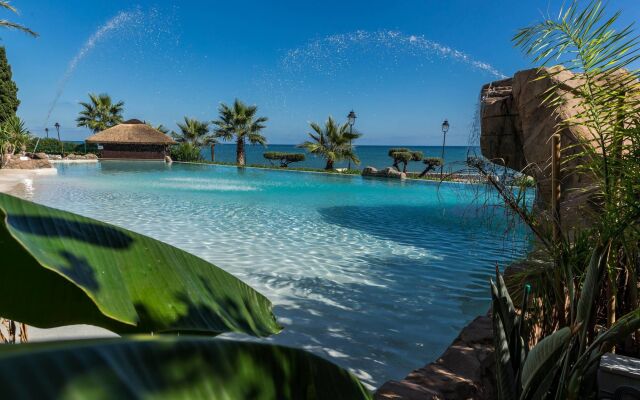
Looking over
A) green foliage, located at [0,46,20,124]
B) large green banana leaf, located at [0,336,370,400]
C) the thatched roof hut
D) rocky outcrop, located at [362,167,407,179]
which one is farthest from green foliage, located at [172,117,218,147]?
large green banana leaf, located at [0,336,370,400]

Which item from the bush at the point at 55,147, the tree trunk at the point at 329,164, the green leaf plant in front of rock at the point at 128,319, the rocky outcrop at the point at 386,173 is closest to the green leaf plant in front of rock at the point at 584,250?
the green leaf plant in front of rock at the point at 128,319

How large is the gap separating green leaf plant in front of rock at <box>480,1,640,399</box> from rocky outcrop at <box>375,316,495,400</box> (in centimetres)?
46

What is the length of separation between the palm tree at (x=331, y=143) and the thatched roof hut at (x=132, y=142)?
18.0 meters

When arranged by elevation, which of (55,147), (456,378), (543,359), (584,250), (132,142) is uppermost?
(132,142)

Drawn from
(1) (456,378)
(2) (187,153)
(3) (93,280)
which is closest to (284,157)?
(2) (187,153)

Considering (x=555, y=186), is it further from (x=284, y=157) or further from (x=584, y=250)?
(x=284, y=157)

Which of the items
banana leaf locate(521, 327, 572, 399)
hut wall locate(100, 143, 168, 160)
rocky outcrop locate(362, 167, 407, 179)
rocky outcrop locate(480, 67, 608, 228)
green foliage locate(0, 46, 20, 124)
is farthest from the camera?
hut wall locate(100, 143, 168, 160)

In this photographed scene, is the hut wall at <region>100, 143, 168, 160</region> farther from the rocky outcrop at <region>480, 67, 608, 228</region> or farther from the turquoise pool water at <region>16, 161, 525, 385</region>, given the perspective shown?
the rocky outcrop at <region>480, 67, 608, 228</region>

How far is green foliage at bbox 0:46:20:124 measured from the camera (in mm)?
30156

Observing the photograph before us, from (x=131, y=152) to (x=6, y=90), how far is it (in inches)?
530

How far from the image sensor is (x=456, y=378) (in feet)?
9.59

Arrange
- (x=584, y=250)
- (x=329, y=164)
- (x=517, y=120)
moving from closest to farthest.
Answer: (x=584, y=250) < (x=517, y=120) < (x=329, y=164)

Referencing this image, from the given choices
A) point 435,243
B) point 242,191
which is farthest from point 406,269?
point 242,191

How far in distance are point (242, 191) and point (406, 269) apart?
12.3 meters
